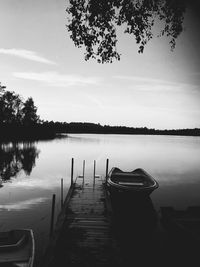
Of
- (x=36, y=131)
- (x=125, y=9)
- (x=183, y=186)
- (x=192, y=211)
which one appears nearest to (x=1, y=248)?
(x=125, y=9)

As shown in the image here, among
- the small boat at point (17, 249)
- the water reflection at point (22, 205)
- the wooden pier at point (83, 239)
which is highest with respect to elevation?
the small boat at point (17, 249)

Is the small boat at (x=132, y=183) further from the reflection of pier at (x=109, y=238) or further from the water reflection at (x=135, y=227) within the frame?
the reflection of pier at (x=109, y=238)

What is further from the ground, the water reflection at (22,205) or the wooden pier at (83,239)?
the wooden pier at (83,239)

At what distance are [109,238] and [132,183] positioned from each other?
8.59 m

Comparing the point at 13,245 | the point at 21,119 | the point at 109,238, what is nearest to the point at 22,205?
the point at 109,238

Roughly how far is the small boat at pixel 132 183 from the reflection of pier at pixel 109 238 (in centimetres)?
82

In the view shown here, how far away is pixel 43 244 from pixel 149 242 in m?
5.56

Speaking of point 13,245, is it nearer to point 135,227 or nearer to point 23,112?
point 135,227

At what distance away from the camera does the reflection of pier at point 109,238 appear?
8.60 metres

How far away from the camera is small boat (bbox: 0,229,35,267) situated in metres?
7.45

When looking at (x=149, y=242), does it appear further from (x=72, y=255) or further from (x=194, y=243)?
(x=72, y=255)

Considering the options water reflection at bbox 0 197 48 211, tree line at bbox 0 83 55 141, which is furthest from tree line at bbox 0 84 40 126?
water reflection at bbox 0 197 48 211

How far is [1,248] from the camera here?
7.82 m

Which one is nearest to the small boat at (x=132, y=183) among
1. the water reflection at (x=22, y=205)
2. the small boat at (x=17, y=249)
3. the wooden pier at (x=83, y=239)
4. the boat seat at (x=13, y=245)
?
the wooden pier at (x=83, y=239)
